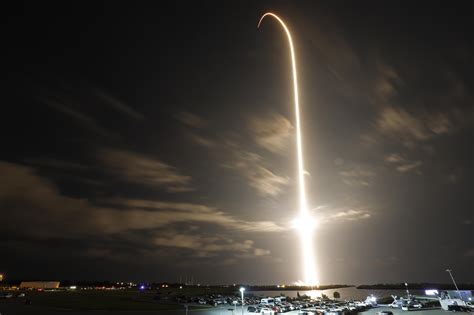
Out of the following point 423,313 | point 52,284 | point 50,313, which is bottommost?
point 423,313

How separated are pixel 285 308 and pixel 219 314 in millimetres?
16493

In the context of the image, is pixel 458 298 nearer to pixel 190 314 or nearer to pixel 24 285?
pixel 190 314

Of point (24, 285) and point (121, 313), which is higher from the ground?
point (24, 285)

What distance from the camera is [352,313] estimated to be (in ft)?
193

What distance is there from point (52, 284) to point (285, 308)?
161648 mm

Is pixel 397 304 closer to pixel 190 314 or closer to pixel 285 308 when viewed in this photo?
pixel 285 308

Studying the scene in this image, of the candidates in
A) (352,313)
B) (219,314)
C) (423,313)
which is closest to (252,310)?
(219,314)

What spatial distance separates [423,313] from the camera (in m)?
58.1

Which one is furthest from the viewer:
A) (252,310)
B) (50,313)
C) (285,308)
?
(285,308)

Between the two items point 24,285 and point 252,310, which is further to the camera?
point 24,285

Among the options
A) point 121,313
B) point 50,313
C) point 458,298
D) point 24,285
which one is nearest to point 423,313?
point 458,298

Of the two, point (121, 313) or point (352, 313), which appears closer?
point (352, 313)

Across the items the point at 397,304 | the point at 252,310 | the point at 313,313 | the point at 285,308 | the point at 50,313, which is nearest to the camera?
the point at 313,313

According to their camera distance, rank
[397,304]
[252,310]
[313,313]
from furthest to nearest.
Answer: [397,304] → [252,310] → [313,313]
